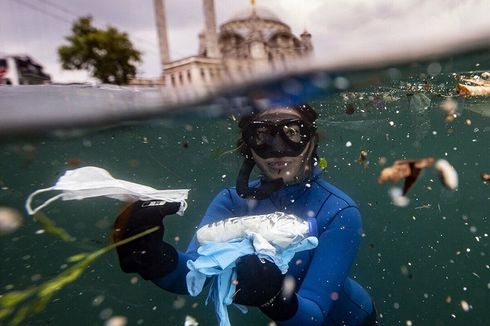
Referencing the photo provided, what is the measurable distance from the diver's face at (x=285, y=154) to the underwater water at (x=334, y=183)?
4.73 ft

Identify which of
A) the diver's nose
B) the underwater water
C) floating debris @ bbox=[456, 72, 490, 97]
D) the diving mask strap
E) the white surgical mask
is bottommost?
the underwater water

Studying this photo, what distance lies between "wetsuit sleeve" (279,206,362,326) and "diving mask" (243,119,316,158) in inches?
37.1

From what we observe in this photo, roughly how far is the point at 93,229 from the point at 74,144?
13913 mm

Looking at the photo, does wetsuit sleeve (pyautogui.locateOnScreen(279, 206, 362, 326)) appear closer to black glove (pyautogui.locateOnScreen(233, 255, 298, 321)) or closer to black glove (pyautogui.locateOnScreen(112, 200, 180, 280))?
black glove (pyautogui.locateOnScreen(233, 255, 298, 321))

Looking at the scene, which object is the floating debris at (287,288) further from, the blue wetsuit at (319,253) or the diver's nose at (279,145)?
the diver's nose at (279,145)

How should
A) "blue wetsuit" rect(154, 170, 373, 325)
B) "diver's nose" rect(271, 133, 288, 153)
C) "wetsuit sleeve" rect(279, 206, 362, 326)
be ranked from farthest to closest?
"diver's nose" rect(271, 133, 288, 153)
"blue wetsuit" rect(154, 170, 373, 325)
"wetsuit sleeve" rect(279, 206, 362, 326)

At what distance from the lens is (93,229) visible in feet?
71.5

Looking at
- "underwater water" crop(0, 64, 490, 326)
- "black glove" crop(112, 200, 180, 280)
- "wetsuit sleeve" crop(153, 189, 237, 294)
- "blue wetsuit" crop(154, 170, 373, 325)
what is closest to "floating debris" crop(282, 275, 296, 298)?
"blue wetsuit" crop(154, 170, 373, 325)

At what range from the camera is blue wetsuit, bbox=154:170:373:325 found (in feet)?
11.7

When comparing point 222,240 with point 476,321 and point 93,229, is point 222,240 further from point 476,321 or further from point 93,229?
point 93,229

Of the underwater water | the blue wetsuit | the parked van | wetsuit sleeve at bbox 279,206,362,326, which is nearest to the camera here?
wetsuit sleeve at bbox 279,206,362,326

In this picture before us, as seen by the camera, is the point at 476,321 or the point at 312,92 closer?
the point at 312,92

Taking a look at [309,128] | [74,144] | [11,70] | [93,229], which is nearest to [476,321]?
[309,128]

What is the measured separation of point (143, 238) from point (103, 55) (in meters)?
9.56
